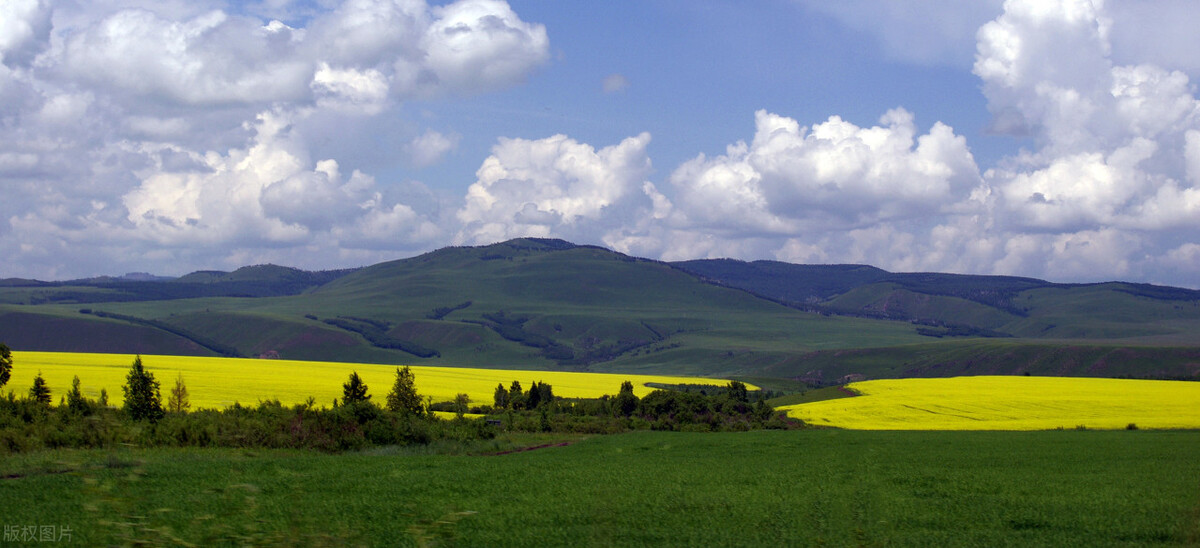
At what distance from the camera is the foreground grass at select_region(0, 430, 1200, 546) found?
36.9 ft

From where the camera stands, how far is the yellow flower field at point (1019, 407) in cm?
5541

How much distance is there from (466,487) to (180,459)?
11568 mm

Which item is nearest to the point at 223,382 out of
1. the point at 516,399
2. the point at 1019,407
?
the point at 516,399

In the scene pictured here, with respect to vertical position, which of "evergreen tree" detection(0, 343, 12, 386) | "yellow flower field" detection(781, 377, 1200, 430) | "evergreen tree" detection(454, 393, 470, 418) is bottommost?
"evergreen tree" detection(454, 393, 470, 418)

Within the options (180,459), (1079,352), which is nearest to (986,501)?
(180,459)

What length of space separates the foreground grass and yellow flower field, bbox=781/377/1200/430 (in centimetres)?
1948

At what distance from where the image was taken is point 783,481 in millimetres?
26125

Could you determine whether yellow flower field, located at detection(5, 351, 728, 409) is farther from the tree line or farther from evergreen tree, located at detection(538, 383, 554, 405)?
the tree line

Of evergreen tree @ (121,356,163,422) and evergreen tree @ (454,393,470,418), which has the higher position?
evergreen tree @ (121,356,163,422)

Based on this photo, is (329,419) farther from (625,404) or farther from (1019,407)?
(1019,407)

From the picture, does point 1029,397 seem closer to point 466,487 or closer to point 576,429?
point 576,429

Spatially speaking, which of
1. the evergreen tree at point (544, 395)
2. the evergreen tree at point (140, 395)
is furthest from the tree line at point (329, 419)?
the evergreen tree at point (544, 395)

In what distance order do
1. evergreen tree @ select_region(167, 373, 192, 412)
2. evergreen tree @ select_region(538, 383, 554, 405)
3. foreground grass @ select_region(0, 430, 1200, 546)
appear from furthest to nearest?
evergreen tree @ select_region(538, 383, 554, 405), evergreen tree @ select_region(167, 373, 192, 412), foreground grass @ select_region(0, 430, 1200, 546)

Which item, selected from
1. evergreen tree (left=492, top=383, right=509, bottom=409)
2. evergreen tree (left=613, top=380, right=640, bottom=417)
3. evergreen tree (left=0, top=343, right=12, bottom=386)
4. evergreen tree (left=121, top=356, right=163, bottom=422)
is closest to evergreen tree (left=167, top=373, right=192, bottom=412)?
evergreen tree (left=121, top=356, right=163, bottom=422)
